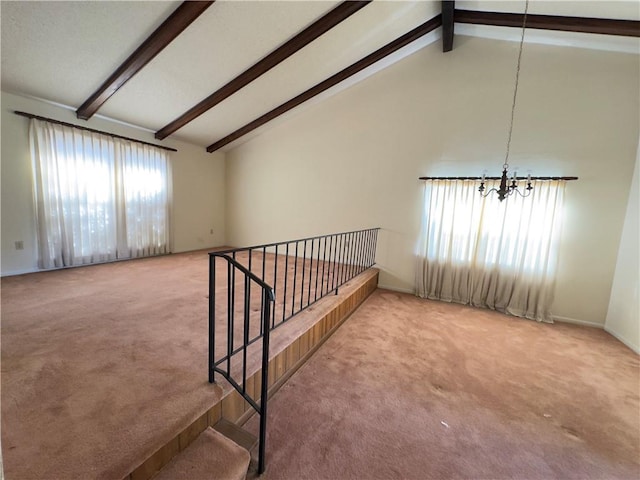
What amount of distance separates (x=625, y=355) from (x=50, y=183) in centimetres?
714

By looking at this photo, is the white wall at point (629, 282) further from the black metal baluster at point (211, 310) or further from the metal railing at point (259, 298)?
the black metal baluster at point (211, 310)

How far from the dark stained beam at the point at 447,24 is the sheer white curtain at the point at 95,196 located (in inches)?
191

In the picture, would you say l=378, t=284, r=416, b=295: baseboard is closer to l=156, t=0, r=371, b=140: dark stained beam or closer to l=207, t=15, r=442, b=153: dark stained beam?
l=207, t=15, r=442, b=153: dark stained beam

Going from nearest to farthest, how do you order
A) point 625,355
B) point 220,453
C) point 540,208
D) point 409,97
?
point 220,453, point 625,355, point 540,208, point 409,97

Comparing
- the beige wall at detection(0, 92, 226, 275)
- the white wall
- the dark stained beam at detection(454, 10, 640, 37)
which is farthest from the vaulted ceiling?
the white wall

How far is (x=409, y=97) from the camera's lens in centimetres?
422

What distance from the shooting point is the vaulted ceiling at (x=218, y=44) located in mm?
2535

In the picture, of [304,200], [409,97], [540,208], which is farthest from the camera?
[304,200]

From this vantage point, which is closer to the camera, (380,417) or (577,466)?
(577,466)

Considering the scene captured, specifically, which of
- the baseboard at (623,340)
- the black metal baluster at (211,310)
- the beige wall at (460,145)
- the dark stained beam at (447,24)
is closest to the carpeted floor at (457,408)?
the baseboard at (623,340)

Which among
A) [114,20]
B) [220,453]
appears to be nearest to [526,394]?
[220,453]

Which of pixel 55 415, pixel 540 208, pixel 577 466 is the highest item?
pixel 540 208

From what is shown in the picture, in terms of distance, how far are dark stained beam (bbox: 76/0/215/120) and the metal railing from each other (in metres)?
2.29

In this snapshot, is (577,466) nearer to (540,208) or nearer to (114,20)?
(540,208)
